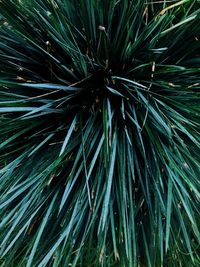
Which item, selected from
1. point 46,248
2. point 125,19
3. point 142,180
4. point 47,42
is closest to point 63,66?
point 47,42

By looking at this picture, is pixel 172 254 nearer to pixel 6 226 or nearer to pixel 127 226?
pixel 127 226

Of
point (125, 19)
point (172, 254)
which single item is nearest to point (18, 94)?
point (125, 19)

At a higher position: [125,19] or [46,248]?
[125,19]

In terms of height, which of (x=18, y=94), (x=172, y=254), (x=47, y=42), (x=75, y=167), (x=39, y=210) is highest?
(x=47, y=42)

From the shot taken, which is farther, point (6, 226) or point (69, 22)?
point (6, 226)

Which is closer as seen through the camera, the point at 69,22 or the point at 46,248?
the point at 69,22

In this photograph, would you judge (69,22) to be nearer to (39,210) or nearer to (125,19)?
(125,19)
